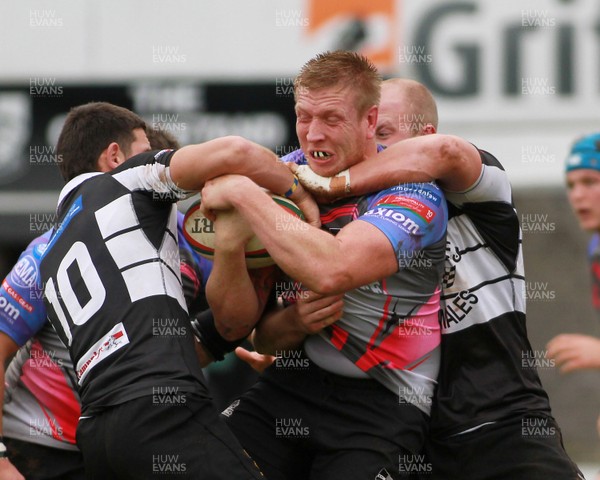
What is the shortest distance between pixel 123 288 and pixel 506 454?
1.68 metres

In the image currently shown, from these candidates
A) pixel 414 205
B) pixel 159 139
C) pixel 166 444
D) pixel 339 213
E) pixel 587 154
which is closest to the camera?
pixel 166 444

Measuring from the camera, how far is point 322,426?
4.21 meters

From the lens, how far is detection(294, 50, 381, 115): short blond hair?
13.8 ft

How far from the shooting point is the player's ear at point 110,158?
4.71 m

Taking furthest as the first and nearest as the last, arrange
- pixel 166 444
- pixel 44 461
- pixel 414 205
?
1. pixel 44 461
2. pixel 414 205
3. pixel 166 444

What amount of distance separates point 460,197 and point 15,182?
20.3 feet

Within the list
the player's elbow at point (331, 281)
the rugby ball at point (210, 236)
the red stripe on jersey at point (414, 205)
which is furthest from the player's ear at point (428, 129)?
the player's elbow at point (331, 281)

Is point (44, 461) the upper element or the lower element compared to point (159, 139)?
lower

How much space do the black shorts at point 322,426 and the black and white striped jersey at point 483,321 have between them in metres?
0.21

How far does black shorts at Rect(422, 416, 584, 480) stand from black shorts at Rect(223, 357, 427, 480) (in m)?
0.20

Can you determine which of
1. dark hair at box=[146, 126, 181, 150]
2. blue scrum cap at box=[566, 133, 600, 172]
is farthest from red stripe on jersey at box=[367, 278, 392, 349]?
blue scrum cap at box=[566, 133, 600, 172]

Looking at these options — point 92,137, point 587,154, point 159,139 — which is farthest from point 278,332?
point 587,154

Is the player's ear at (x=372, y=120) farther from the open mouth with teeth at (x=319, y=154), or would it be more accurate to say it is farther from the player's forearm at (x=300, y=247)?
the player's forearm at (x=300, y=247)

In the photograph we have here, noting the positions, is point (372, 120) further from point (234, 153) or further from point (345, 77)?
point (234, 153)
